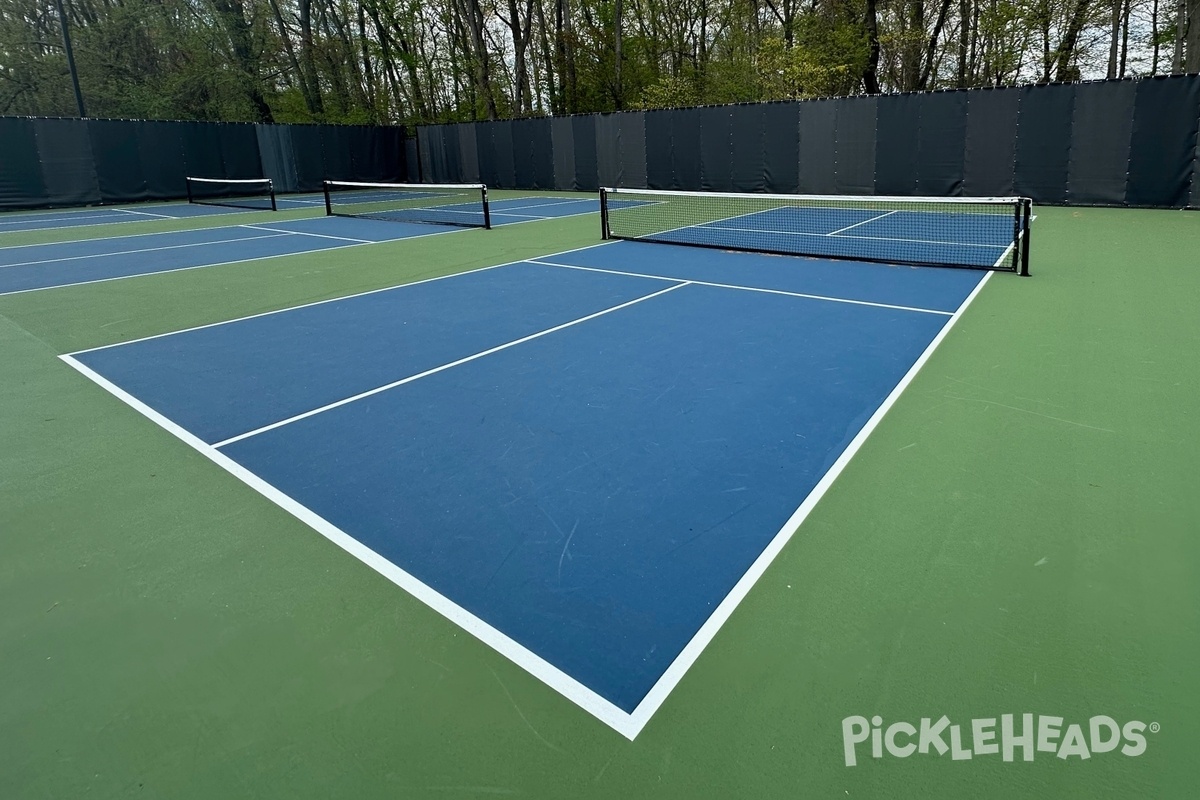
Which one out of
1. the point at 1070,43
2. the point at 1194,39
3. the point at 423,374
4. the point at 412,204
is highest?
the point at 1070,43

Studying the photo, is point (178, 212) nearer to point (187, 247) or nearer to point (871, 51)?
point (187, 247)

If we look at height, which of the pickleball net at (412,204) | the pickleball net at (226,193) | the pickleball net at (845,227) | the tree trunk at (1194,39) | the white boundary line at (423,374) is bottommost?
the white boundary line at (423,374)

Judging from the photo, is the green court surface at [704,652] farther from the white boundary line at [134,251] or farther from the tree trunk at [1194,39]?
the tree trunk at [1194,39]

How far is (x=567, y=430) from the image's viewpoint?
15.6ft

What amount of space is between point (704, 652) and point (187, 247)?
14152 mm

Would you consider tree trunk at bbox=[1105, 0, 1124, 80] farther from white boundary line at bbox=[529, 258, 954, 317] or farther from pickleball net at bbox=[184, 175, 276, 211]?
pickleball net at bbox=[184, 175, 276, 211]

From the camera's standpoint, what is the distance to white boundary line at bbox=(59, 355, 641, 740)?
2.47 m

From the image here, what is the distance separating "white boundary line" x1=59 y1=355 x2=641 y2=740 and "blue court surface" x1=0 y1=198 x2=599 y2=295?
8.32 metres

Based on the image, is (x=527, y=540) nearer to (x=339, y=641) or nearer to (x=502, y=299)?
(x=339, y=641)

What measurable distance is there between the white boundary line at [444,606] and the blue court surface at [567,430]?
1 centimetres

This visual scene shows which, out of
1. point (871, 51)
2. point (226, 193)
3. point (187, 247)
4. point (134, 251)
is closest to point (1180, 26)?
point (871, 51)

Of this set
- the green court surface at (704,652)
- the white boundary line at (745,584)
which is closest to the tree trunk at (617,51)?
the white boundary line at (745,584)

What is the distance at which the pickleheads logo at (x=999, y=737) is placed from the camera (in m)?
2.24

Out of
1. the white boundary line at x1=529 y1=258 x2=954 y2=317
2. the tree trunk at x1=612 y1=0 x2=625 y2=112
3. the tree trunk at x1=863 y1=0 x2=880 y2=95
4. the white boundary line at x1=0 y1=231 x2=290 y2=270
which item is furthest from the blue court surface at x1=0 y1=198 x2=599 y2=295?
the tree trunk at x1=612 y1=0 x2=625 y2=112
